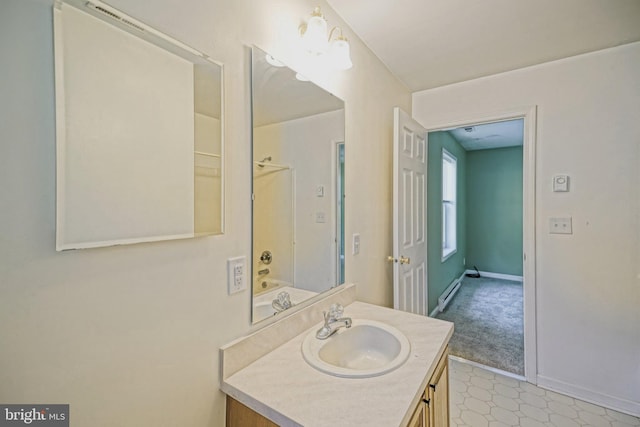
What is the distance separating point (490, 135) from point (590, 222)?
2.50 m

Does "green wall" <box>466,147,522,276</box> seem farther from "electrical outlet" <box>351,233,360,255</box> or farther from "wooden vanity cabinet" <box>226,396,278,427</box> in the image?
"wooden vanity cabinet" <box>226,396,278,427</box>

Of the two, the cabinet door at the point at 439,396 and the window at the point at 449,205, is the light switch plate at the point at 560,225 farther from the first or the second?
the window at the point at 449,205

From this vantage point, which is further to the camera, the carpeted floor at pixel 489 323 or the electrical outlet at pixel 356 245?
the carpeted floor at pixel 489 323

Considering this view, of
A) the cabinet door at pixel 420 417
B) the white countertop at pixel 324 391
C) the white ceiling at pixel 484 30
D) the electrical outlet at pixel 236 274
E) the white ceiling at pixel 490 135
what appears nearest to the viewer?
the white countertop at pixel 324 391

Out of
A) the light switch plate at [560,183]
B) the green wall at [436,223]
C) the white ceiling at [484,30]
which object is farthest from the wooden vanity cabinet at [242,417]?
the green wall at [436,223]

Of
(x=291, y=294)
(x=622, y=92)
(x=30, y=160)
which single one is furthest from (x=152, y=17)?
(x=622, y=92)

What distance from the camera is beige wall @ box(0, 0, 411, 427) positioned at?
52cm

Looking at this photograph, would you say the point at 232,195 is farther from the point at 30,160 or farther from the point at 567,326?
the point at 567,326

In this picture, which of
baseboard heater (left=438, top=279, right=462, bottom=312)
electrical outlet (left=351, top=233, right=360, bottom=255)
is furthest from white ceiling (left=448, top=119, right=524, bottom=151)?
electrical outlet (left=351, top=233, right=360, bottom=255)

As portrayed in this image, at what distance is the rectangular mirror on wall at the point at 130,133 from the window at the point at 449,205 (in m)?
3.80

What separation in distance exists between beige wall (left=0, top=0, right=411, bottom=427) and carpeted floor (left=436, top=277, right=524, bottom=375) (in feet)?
7.66

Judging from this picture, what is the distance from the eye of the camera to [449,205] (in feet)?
13.8

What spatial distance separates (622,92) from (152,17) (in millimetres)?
2585

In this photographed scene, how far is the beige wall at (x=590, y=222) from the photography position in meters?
1.72
